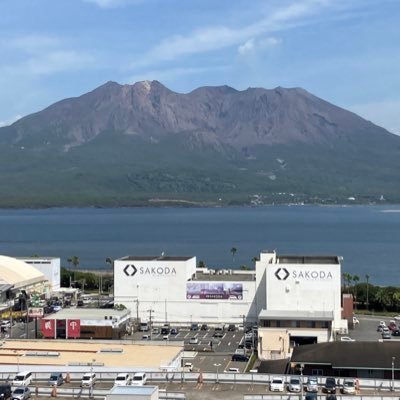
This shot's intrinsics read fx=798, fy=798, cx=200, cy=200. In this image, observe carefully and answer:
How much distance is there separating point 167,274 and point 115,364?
14.5m

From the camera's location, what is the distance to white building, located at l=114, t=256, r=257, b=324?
35.5m

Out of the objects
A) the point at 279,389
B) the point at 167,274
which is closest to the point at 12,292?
the point at 167,274

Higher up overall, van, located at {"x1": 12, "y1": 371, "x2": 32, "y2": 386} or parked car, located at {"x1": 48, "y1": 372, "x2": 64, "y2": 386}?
van, located at {"x1": 12, "y1": 371, "x2": 32, "y2": 386}

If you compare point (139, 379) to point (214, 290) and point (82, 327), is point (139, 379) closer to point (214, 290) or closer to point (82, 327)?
point (82, 327)

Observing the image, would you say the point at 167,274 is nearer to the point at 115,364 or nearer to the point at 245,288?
the point at 245,288

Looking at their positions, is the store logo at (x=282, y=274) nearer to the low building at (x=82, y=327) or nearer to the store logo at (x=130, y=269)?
the store logo at (x=130, y=269)

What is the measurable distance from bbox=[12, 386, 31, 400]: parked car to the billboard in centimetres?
1933

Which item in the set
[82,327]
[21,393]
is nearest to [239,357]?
[82,327]

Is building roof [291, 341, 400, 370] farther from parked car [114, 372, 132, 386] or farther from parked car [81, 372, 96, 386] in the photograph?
parked car [81, 372, 96, 386]

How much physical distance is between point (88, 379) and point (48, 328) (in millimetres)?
13640

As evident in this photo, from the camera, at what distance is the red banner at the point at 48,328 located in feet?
102

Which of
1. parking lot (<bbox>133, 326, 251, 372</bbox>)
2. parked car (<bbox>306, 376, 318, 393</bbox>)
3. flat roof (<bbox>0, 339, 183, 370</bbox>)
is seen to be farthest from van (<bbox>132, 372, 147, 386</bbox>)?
parking lot (<bbox>133, 326, 251, 372</bbox>)

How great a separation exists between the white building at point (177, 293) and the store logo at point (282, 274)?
2045 millimetres

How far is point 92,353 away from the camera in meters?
23.4
